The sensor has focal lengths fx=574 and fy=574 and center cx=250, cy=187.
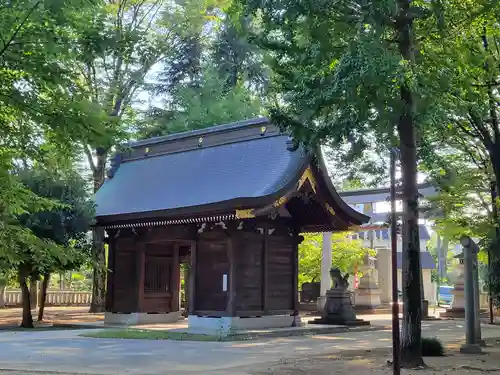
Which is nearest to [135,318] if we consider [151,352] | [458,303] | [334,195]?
[151,352]

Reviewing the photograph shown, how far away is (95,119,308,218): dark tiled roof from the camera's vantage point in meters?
17.3

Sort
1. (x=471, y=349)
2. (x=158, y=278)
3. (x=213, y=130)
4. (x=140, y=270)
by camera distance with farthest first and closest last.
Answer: (x=158, y=278), (x=213, y=130), (x=140, y=270), (x=471, y=349)

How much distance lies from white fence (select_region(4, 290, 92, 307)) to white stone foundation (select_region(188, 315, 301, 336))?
725 inches

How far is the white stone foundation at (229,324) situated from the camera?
16.8 metres

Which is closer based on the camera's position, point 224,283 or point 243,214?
point 243,214

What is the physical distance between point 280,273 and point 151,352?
7.08m

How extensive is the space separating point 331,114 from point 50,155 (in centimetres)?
574

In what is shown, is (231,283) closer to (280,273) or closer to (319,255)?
(280,273)

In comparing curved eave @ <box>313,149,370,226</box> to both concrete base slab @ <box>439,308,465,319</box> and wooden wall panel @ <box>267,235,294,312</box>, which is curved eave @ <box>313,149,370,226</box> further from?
concrete base slab @ <box>439,308,465,319</box>

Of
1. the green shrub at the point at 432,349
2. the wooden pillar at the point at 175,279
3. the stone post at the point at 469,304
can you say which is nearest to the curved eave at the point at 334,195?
the stone post at the point at 469,304

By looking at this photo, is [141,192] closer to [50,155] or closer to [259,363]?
[259,363]

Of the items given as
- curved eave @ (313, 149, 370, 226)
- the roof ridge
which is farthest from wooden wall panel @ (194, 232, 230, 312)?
the roof ridge

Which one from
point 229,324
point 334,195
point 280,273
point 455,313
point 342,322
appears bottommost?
point 455,313

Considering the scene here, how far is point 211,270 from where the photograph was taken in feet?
58.3
